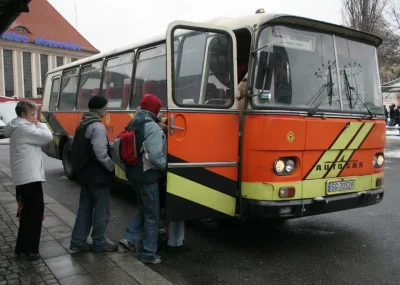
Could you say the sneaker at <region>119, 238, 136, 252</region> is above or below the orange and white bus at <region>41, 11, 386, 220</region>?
below

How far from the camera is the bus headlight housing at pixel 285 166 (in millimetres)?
4750

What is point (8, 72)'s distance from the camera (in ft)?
196

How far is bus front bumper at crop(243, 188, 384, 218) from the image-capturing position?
186 inches

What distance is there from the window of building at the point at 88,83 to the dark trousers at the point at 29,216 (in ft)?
13.9

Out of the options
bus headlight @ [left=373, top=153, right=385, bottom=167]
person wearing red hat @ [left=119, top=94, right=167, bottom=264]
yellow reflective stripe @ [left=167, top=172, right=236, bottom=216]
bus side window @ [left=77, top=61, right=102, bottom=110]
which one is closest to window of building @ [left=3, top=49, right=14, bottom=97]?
bus side window @ [left=77, top=61, right=102, bottom=110]

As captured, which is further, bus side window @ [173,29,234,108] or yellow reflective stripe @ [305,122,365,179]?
yellow reflective stripe @ [305,122,365,179]

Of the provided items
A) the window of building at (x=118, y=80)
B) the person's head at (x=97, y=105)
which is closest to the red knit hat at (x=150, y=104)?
the person's head at (x=97, y=105)

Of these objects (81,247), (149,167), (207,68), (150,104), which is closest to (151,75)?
(207,68)

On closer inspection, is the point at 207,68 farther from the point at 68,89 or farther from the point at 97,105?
the point at 68,89

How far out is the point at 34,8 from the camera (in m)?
66.4

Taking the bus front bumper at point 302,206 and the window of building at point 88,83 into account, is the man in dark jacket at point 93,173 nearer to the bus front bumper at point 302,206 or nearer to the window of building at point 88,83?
the bus front bumper at point 302,206

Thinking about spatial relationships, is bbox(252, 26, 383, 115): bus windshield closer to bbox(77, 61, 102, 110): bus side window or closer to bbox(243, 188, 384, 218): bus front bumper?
bbox(243, 188, 384, 218): bus front bumper

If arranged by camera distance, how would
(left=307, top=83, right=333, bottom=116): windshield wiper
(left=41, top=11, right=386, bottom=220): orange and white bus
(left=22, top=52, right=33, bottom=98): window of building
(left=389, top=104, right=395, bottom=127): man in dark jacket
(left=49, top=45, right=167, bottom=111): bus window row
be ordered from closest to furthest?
(left=41, top=11, right=386, bottom=220): orange and white bus, (left=307, top=83, right=333, bottom=116): windshield wiper, (left=49, top=45, right=167, bottom=111): bus window row, (left=389, top=104, right=395, bottom=127): man in dark jacket, (left=22, top=52, right=33, bottom=98): window of building

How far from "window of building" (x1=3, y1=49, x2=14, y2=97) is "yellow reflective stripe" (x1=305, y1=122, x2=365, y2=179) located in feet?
202
